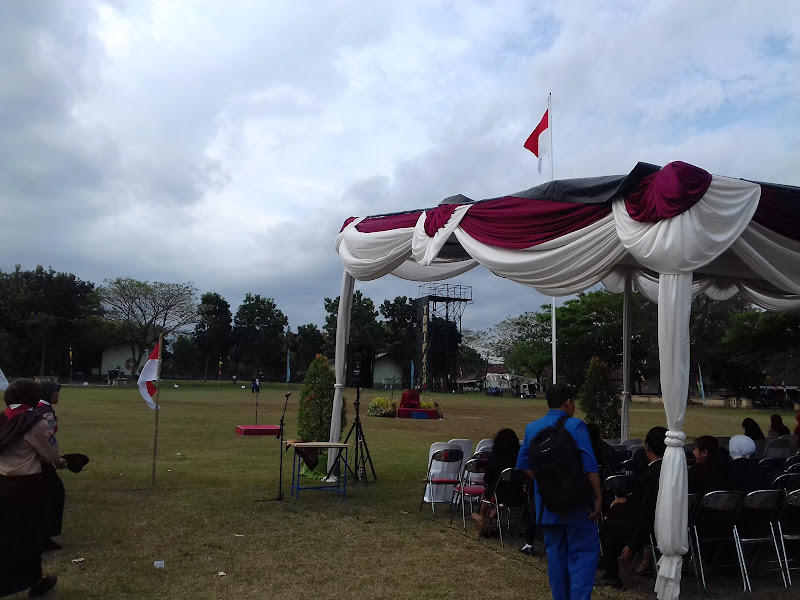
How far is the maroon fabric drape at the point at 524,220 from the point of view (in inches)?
234

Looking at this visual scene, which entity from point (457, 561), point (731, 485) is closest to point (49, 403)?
point (457, 561)

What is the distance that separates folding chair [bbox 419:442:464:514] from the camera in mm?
7125

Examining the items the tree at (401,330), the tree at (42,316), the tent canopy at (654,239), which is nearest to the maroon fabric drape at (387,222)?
the tent canopy at (654,239)

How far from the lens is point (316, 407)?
9812 mm

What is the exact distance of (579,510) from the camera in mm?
3668

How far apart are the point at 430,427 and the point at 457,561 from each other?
576 inches

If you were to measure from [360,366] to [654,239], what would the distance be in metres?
4.77

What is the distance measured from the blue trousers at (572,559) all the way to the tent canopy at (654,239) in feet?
4.34

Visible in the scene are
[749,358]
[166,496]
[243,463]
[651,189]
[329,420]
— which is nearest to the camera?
[651,189]

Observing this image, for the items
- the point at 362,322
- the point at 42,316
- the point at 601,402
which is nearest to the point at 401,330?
the point at 362,322

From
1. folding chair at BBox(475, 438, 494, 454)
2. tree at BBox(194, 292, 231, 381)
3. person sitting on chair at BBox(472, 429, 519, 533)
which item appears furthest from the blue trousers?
tree at BBox(194, 292, 231, 381)

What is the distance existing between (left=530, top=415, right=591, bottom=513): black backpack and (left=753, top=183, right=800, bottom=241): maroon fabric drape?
10.6ft

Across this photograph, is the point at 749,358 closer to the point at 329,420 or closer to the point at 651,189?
the point at 329,420

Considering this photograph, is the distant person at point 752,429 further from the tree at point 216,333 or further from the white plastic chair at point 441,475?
the tree at point 216,333
